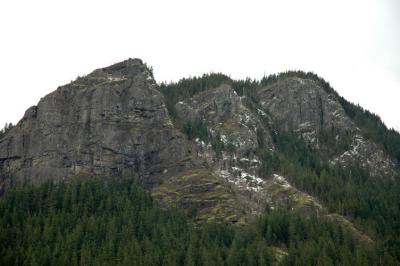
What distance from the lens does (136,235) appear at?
16650cm

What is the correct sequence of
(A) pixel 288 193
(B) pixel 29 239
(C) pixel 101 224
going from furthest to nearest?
1. (A) pixel 288 193
2. (C) pixel 101 224
3. (B) pixel 29 239

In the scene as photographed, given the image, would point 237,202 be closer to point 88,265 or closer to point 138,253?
point 138,253

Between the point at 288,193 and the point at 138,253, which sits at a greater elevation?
the point at 288,193

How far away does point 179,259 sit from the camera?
15100 cm

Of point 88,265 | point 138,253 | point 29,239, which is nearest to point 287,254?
point 138,253

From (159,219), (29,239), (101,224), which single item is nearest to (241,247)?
(159,219)

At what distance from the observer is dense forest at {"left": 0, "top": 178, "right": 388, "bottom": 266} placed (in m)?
149

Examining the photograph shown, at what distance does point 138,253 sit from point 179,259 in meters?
10.6

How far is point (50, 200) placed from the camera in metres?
183

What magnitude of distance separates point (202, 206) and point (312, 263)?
164 feet

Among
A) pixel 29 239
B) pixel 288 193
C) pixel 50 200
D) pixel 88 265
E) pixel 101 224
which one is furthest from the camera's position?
pixel 288 193

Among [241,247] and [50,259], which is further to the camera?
[241,247]

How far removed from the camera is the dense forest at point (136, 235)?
149 meters

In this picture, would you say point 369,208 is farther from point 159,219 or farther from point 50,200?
point 50,200
